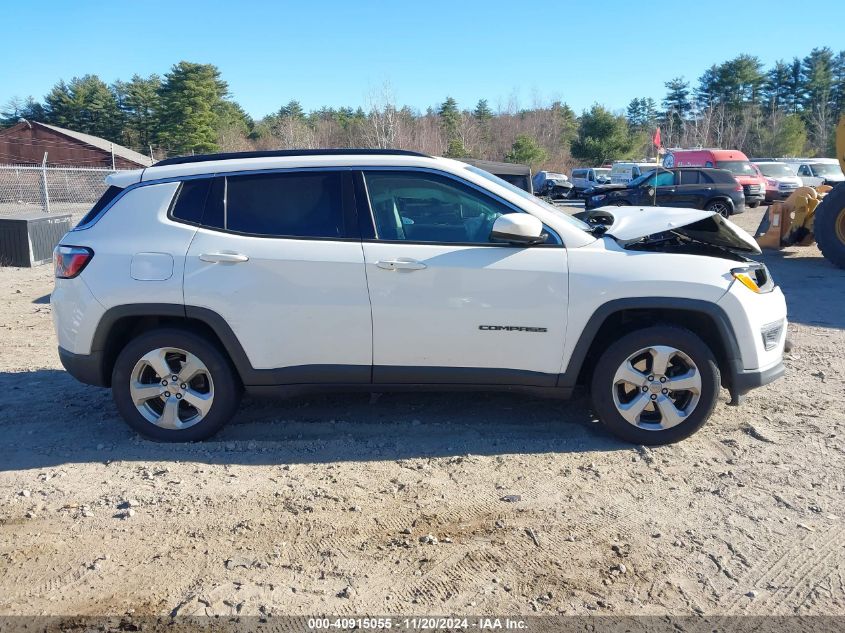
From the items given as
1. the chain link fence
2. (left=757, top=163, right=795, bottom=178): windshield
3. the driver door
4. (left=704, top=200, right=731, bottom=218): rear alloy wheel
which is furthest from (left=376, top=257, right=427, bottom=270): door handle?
(left=757, top=163, right=795, bottom=178): windshield

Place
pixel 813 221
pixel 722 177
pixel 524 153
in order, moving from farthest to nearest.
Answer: pixel 524 153 < pixel 722 177 < pixel 813 221

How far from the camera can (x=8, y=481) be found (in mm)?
4082

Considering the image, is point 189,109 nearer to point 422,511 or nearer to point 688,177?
point 688,177

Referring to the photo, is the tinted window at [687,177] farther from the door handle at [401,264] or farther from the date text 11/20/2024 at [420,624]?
the date text 11/20/2024 at [420,624]

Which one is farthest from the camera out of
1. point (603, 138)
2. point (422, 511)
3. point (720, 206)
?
point (603, 138)

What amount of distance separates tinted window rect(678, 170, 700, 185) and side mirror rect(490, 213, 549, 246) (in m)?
17.8

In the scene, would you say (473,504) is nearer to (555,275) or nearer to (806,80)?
(555,275)

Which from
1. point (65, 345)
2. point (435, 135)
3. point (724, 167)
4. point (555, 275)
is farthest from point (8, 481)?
point (435, 135)

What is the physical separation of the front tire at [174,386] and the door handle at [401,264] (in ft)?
3.88

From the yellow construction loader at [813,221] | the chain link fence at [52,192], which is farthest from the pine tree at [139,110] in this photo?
the yellow construction loader at [813,221]

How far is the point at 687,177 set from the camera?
20516mm

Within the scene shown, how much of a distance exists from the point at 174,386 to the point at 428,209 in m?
1.94

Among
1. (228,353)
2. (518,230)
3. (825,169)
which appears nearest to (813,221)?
(518,230)

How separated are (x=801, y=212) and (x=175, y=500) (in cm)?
1308
